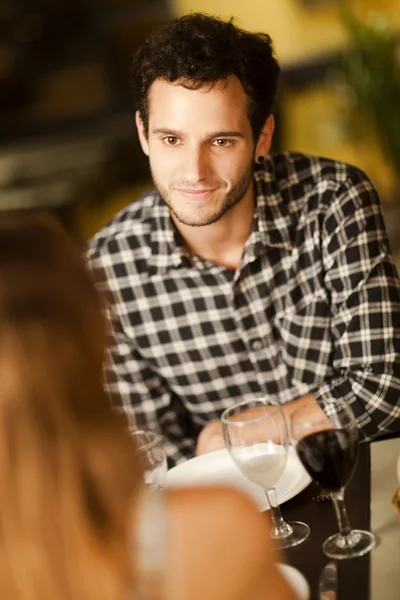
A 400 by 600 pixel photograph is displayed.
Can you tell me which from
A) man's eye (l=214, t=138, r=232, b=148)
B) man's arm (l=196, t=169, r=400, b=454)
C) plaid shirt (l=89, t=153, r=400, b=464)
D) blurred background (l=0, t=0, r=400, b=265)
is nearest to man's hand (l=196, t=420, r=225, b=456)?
man's arm (l=196, t=169, r=400, b=454)

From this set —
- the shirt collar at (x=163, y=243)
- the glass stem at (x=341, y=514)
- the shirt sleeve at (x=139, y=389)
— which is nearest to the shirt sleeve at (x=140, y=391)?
the shirt sleeve at (x=139, y=389)

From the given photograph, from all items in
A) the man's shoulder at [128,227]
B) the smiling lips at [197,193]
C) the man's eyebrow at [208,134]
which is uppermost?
the man's eyebrow at [208,134]

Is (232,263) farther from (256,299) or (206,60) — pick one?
(206,60)

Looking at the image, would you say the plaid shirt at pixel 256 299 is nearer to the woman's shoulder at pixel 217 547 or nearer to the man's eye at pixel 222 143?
the man's eye at pixel 222 143

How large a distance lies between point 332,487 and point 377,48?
11.2 ft

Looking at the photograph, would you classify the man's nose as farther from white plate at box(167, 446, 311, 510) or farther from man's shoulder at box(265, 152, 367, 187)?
white plate at box(167, 446, 311, 510)

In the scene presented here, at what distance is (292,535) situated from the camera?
3.70 feet

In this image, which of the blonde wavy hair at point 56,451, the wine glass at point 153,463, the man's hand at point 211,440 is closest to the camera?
the blonde wavy hair at point 56,451

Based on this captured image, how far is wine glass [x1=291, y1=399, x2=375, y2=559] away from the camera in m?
1.06

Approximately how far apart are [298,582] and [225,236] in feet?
3.13

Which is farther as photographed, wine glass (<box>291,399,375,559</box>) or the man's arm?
the man's arm

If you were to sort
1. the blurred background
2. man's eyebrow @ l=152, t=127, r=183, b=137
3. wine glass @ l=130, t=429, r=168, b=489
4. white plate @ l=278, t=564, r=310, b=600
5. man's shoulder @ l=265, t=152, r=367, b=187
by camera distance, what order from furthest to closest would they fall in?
the blurred background < man's shoulder @ l=265, t=152, r=367, b=187 < man's eyebrow @ l=152, t=127, r=183, b=137 < wine glass @ l=130, t=429, r=168, b=489 < white plate @ l=278, t=564, r=310, b=600

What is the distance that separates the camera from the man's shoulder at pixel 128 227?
6.18ft

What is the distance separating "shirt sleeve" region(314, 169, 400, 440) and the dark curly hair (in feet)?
0.90
